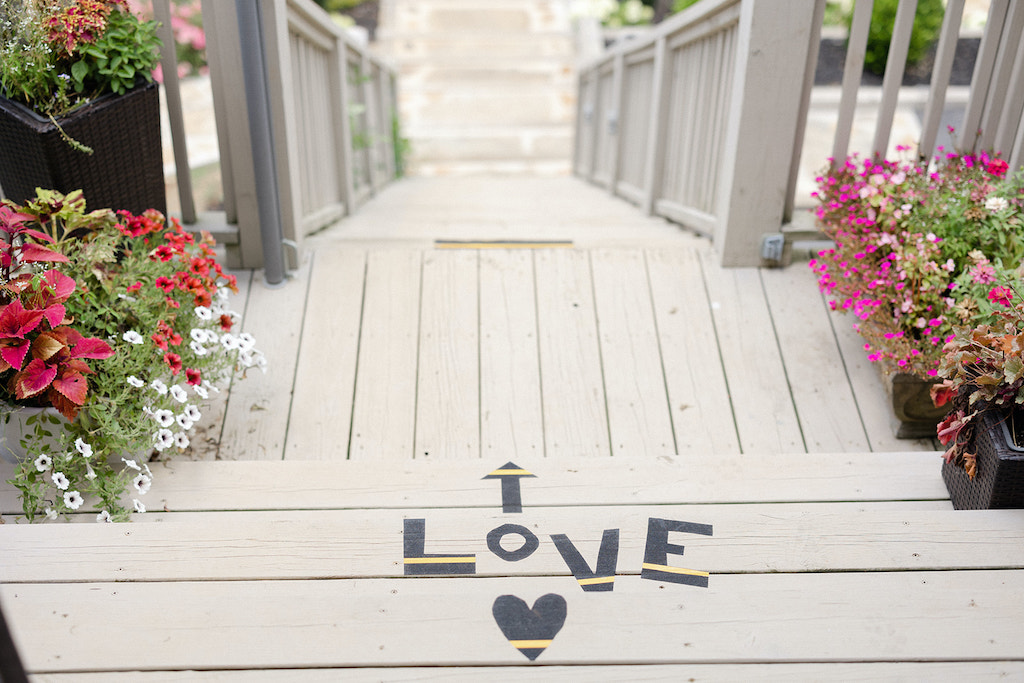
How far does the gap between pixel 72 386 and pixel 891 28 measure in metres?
7.30

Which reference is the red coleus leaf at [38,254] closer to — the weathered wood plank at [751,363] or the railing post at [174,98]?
the railing post at [174,98]

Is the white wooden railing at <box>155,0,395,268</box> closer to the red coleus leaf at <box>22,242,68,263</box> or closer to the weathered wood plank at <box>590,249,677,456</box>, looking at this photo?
the red coleus leaf at <box>22,242,68,263</box>

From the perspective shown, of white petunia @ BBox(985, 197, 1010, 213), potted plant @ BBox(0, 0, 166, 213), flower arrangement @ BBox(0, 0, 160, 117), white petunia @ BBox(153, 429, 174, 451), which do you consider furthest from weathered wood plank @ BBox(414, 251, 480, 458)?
white petunia @ BBox(985, 197, 1010, 213)

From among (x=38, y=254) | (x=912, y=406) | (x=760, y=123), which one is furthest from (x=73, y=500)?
(x=760, y=123)

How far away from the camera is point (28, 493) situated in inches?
62.0

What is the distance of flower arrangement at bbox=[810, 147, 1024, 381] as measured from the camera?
6.49ft

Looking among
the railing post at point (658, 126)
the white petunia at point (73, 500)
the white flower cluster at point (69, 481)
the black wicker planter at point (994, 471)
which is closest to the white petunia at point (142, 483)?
the white flower cluster at point (69, 481)

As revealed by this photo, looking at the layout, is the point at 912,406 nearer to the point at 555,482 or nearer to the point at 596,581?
the point at 555,482

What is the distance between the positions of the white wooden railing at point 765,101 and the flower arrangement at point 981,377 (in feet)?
3.04

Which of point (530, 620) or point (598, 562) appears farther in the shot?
point (598, 562)

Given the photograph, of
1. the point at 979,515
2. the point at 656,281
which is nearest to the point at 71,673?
the point at 979,515

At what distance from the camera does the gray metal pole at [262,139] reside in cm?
222

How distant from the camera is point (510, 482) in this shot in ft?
5.52

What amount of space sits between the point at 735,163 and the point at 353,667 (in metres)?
1.90
